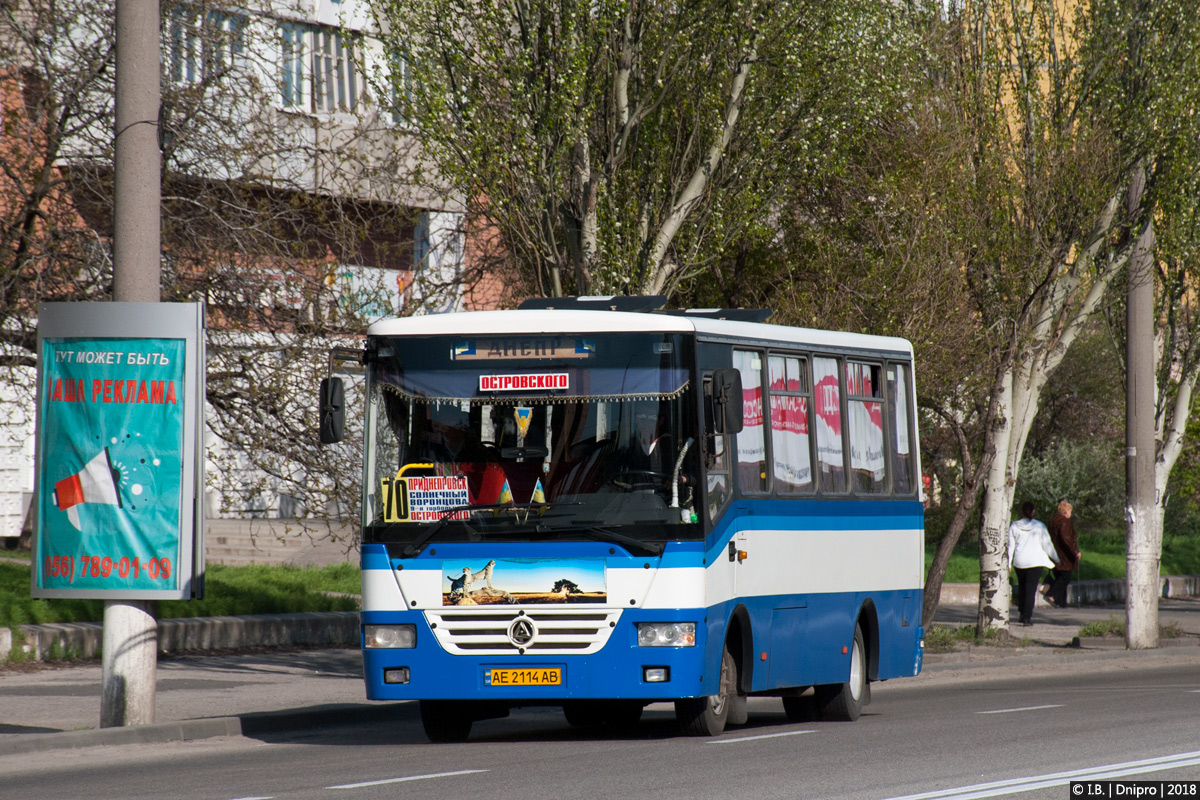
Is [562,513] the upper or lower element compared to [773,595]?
upper

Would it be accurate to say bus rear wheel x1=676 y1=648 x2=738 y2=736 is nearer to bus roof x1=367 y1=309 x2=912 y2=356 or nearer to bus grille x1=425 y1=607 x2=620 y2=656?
bus grille x1=425 y1=607 x2=620 y2=656

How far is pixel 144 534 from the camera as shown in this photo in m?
13.0

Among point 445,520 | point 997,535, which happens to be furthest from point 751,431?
point 997,535

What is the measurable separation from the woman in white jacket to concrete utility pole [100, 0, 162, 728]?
56.5 ft

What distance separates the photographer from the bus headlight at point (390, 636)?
1215 centimetres

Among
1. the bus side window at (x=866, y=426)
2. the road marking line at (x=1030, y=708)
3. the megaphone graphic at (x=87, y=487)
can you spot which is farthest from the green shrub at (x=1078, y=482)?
the megaphone graphic at (x=87, y=487)

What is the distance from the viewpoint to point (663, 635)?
1190cm

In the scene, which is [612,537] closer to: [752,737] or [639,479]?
[639,479]

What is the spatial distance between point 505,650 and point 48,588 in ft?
11.3

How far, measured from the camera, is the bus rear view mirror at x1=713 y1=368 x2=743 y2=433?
39.0 ft

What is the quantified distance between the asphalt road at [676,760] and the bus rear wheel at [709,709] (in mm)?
158

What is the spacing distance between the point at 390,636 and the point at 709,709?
2266 millimetres

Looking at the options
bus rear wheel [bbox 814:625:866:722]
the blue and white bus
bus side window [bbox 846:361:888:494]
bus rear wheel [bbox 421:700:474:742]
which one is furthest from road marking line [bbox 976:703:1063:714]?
bus rear wheel [bbox 421:700:474:742]

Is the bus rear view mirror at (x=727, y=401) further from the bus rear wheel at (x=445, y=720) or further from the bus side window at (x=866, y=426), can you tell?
the bus rear wheel at (x=445, y=720)
